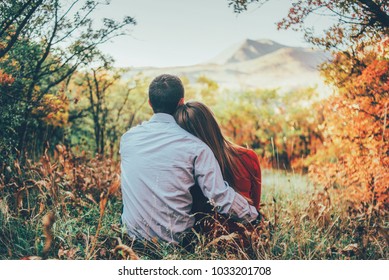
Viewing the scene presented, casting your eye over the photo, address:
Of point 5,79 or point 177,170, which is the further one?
point 5,79

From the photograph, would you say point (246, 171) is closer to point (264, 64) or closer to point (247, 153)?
point (247, 153)

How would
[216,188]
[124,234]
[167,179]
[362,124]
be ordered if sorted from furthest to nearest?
[362,124] → [124,234] → [167,179] → [216,188]

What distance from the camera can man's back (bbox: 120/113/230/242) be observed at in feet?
8.73

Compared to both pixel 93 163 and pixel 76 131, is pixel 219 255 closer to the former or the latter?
pixel 93 163

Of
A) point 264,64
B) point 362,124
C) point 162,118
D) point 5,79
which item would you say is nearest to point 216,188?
point 162,118

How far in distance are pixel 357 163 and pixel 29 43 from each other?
3074mm

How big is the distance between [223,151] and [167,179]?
383 mm

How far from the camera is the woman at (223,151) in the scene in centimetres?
→ 279

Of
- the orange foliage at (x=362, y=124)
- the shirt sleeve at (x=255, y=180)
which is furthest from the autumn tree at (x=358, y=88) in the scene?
the shirt sleeve at (x=255, y=180)

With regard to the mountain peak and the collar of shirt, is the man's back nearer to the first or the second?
the collar of shirt

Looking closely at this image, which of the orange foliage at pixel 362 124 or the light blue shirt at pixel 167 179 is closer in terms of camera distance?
the light blue shirt at pixel 167 179

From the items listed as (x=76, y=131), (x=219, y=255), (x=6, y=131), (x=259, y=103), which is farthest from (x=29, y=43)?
(x=259, y=103)

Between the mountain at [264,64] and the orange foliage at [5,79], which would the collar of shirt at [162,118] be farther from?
the orange foliage at [5,79]

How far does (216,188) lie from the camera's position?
2.59 meters
